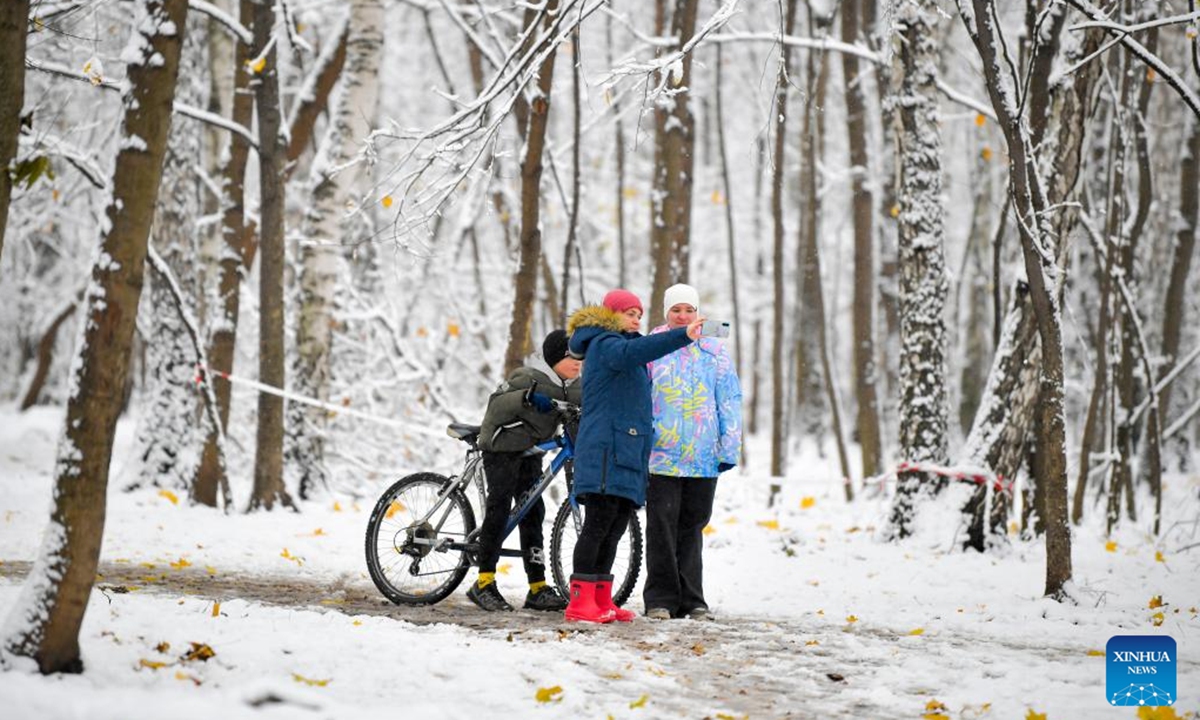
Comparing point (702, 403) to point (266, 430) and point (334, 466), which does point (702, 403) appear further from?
point (334, 466)

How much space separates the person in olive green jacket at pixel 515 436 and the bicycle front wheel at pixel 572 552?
0.15 m

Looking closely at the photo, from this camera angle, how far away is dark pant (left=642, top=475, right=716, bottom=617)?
6371mm

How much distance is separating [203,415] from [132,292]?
7.22m

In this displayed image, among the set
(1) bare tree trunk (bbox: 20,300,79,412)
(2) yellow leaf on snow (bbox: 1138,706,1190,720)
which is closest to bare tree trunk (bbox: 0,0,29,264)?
(2) yellow leaf on snow (bbox: 1138,706,1190,720)

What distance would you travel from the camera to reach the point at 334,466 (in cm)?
1460

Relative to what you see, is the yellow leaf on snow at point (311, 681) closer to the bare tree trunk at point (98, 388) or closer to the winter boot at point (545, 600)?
the bare tree trunk at point (98, 388)

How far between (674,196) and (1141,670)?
326 inches

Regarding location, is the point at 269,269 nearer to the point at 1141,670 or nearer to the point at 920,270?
the point at 920,270

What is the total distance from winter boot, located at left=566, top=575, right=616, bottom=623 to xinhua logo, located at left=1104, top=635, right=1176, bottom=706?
97.2 inches

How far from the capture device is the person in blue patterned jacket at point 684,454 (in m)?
6.36

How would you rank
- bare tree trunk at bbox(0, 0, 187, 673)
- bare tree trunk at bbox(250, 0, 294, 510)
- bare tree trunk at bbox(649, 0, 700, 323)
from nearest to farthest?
1. bare tree trunk at bbox(0, 0, 187, 673)
2. bare tree trunk at bbox(250, 0, 294, 510)
3. bare tree trunk at bbox(649, 0, 700, 323)

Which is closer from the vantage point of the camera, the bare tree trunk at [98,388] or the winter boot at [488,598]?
the bare tree trunk at [98,388]

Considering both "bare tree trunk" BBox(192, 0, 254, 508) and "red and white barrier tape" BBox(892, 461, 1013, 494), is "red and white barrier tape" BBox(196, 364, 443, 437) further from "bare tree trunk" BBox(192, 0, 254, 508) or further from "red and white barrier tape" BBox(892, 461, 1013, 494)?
"red and white barrier tape" BBox(892, 461, 1013, 494)

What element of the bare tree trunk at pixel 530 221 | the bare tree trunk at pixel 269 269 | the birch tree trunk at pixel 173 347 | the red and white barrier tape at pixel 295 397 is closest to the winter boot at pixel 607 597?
the red and white barrier tape at pixel 295 397
